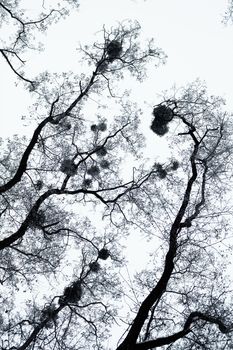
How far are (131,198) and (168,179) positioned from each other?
51.6 inches

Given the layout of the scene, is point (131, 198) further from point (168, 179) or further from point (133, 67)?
point (133, 67)

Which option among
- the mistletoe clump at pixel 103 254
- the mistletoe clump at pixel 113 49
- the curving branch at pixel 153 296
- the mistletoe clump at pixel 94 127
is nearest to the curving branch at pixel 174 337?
the curving branch at pixel 153 296

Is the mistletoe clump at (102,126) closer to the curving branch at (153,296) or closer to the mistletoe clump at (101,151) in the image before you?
the mistletoe clump at (101,151)

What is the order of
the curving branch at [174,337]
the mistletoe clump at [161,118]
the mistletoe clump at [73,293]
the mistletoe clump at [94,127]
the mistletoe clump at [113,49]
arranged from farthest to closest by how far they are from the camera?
the mistletoe clump at [94,127] → the mistletoe clump at [113,49] → the mistletoe clump at [73,293] → the mistletoe clump at [161,118] → the curving branch at [174,337]

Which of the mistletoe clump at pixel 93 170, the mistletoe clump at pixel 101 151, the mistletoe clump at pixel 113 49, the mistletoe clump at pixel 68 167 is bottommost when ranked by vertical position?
the mistletoe clump at pixel 68 167

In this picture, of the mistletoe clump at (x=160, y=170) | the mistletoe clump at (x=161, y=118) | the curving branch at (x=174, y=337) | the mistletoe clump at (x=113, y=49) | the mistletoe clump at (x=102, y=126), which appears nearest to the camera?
the curving branch at (x=174, y=337)

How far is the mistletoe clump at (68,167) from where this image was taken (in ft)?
34.9

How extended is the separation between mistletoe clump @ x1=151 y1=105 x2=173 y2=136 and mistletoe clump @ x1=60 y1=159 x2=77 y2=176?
2.99 m

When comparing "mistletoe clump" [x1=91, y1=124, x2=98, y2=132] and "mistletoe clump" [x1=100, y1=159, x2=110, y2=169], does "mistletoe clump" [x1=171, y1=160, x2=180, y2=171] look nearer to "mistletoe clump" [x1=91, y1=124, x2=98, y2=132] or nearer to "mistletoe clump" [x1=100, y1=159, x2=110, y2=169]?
"mistletoe clump" [x1=100, y1=159, x2=110, y2=169]

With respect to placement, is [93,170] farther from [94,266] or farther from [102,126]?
[94,266]

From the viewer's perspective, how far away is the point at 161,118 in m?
8.95

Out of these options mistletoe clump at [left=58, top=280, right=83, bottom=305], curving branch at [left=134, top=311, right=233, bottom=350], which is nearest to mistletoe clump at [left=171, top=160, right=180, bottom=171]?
mistletoe clump at [left=58, top=280, right=83, bottom=305]

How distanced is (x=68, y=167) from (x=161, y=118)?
357 centimetres

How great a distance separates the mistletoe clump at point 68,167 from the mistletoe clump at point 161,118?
299 cm
